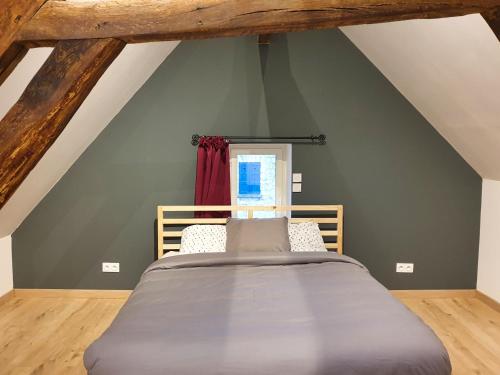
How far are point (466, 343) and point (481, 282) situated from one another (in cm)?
114

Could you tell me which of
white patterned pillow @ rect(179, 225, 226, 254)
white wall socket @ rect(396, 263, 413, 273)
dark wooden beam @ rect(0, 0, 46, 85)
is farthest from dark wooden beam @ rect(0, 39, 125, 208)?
white wall socket @ rect(396, 263, 413, 273)

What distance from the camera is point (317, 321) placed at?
2168 mm

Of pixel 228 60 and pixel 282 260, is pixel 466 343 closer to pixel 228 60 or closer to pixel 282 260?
pixel 282 260

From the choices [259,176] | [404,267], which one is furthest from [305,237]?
[404,267]

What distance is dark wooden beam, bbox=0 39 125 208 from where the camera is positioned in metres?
1.71

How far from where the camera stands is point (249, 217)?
3.95m

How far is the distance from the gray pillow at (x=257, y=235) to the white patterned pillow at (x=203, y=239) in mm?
85

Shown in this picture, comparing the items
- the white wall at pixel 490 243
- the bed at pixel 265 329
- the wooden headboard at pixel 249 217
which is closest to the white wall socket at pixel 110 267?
the wooden headboard at pixel 249 217

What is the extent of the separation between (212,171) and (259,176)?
49 centimetres

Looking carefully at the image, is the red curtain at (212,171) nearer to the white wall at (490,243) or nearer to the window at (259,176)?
the window at (259,176)

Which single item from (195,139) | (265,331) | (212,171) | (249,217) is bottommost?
(265,331)

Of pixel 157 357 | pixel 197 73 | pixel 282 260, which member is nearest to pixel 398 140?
pixel 282 260

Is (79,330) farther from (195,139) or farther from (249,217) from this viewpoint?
(195,139)

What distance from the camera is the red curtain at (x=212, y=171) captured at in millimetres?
3939
